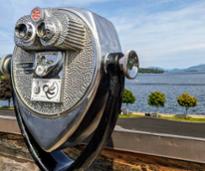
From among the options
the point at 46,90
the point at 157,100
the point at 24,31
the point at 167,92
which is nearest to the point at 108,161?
the point at 46,90

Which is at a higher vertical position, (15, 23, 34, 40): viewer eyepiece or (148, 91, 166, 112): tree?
(15, 23, 34, 40): viewer eyepiece

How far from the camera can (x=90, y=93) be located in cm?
116

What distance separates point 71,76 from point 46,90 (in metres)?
0.10

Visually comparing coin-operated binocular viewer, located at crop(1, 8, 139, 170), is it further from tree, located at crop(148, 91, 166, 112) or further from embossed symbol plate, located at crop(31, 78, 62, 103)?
tree, located at crop(148, 91, 166, 112)

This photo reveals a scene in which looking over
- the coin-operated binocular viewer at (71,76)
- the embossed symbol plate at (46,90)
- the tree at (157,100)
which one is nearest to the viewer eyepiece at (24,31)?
the coin-operated binocular viewer at (71,76)

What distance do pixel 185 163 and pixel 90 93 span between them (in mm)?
519

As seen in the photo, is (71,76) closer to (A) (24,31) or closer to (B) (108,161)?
(A) (24,31)

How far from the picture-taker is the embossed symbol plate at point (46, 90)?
47.0 inches

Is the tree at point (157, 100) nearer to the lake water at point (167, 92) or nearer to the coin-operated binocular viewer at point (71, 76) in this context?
the lake water at point (167, 92)

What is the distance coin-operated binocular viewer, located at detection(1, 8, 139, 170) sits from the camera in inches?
46.0

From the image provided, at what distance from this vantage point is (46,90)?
122 centimetres

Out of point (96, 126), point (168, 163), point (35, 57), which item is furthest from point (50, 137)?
point (168, 163)

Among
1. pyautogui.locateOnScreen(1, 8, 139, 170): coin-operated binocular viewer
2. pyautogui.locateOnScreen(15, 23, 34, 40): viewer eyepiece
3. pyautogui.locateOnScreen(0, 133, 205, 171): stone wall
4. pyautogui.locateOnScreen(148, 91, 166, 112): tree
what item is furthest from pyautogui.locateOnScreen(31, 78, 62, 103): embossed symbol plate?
pyautogui.locateOnScreen(148, 91, 166, 112): tree

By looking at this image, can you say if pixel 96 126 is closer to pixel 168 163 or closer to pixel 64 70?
pixel 64 70
